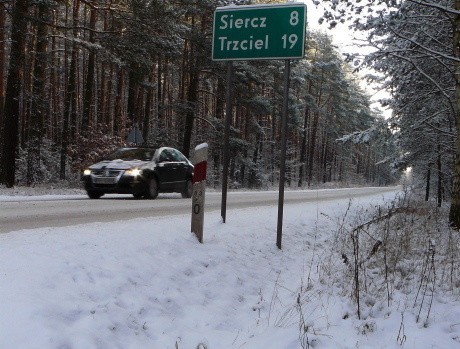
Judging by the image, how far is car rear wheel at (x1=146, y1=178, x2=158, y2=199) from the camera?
502 inches

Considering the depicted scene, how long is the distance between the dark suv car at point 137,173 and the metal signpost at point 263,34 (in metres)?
5.69

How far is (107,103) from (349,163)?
56.5m

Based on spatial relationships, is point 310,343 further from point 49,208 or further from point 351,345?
point 49,208

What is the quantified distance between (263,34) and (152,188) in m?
7.15

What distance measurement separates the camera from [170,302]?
163 inches

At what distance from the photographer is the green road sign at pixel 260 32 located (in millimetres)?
6738

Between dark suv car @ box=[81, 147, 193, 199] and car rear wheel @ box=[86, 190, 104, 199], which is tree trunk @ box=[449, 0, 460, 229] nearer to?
dark suv car @ box=[81, 147, 193, 199]

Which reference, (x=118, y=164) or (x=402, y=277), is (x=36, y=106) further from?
(x=402, y=277)

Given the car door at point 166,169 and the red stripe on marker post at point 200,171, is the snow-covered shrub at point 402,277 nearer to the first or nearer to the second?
the red stripe on marker post at point 200,171

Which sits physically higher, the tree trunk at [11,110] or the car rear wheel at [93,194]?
the tree trunk at [11,110]

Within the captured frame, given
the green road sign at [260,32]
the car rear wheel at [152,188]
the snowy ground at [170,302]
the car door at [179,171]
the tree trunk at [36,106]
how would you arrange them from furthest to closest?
1. the tree trunk at [36,106]
2. the car door at [179,171]
3. the car rear wheel at [152,188]
4. the green road sign at [260,32]
5. the snowy ground at [170,302]

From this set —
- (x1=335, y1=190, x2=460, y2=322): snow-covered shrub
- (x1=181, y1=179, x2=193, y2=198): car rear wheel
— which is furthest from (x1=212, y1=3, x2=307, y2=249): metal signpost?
(x1=181, y1=179, x2=193, y2=198): car rear wheel

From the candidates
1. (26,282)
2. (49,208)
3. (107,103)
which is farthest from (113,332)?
Result: (107,103)

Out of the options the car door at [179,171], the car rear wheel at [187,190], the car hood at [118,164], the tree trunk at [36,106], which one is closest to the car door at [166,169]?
A: the car door at [179,171]
